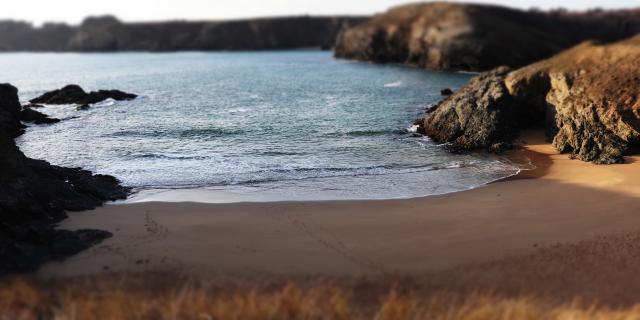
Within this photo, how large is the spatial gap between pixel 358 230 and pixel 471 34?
67.4m

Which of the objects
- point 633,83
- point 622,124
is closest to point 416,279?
point 622,124

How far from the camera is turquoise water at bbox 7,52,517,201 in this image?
21609mm

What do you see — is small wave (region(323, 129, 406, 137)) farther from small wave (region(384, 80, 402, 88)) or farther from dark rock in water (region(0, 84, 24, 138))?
small wave (region(384, 80, 402, 88))

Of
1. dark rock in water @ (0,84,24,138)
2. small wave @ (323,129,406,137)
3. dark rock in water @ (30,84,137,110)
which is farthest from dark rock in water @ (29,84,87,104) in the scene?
small wave @ (323,129,406,137)

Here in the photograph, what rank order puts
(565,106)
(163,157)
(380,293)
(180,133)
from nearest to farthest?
(380,293), (163,157), (565,106), (180,133)

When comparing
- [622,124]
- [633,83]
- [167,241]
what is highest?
[633,83]

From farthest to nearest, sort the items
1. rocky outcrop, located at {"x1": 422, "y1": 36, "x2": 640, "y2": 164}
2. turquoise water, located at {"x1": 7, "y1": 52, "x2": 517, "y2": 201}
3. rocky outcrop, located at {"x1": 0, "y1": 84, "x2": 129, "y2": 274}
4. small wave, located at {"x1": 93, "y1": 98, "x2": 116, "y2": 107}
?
small wave, located at {"x1": 93, "y1": 98, "x2": 116, "y2": 107}, rocky outcrop, located at {"x1": 422, "y1": 36, "x2": 640, "y2": 164}, turquoise water, located at {"x1": 7, "y1": 52, "x2": 517, "y2": 201}, rocky outcrop, located at {"x1": 0, "y1": 84, "x2": 129, "y2": 274}

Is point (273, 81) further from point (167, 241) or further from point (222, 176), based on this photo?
point (167, 241)

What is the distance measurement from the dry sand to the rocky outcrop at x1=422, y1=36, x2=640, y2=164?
4.56 m

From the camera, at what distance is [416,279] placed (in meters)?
12.4

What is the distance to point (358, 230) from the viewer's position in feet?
51.1

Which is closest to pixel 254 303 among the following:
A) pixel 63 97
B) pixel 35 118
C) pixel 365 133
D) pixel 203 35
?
pixel 365 133

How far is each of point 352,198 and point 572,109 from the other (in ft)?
43.5

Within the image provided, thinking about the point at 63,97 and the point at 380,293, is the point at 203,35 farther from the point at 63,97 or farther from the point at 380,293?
the point at 380,293
